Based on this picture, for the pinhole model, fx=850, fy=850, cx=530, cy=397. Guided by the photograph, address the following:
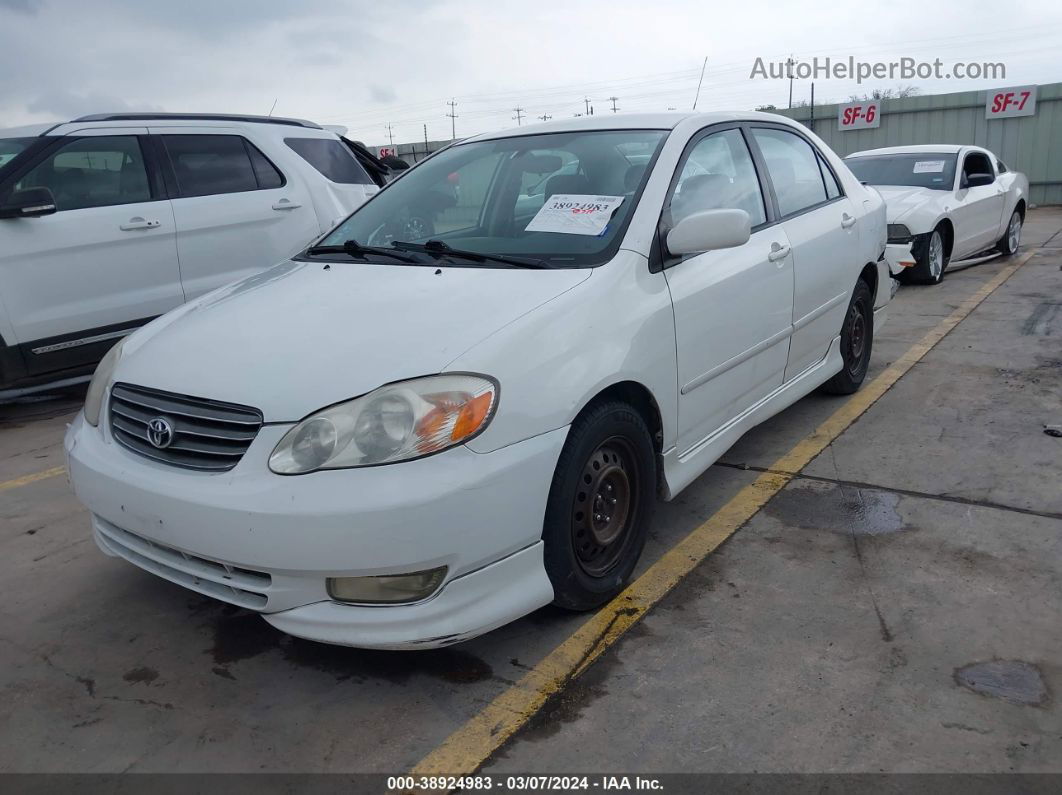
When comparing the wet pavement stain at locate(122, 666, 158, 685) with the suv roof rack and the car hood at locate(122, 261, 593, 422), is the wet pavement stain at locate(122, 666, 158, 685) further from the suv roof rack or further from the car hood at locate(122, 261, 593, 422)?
the suv roof rack

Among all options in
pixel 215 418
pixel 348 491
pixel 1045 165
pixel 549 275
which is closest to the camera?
pixel 348 491

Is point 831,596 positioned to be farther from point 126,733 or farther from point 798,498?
point 126,733

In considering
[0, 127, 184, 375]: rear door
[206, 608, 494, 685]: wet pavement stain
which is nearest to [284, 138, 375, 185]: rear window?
[0, 127, 184, 375]: rear door

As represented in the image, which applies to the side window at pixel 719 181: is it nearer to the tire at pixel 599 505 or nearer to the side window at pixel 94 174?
the tire at pixel 599 505

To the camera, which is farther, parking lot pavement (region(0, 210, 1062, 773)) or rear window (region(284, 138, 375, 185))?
rear window (region(284, 138, 375, 185))

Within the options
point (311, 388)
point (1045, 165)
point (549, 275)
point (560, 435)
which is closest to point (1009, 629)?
point (560, 435)

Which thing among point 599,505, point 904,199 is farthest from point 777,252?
point 904,199

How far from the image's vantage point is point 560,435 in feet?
8.05

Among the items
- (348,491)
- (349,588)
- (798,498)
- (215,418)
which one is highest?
(215,418)

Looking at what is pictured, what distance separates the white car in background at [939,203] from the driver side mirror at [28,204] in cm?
708

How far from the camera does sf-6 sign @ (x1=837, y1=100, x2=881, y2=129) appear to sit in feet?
62.0

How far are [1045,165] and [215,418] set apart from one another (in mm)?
19565

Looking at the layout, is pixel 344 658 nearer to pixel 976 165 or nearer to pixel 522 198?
pixel 522 198

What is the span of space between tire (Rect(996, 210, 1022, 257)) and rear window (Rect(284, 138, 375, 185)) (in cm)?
773
